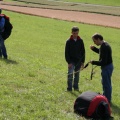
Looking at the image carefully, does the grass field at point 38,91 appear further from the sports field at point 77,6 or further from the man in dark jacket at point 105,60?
the sports field at point 77,6

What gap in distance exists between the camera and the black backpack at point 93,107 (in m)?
9.02

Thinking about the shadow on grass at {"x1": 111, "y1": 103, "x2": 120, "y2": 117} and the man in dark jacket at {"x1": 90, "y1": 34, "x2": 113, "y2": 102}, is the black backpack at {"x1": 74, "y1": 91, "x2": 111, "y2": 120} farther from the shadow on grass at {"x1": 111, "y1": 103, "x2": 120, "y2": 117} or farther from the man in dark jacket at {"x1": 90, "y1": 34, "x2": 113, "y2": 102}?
the man in dark jacket at {"x1": 90, "y1": 34, "x2": 113, "y2": 102}

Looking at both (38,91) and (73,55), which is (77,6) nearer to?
(73,55)

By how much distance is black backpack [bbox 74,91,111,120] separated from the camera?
9023 mm

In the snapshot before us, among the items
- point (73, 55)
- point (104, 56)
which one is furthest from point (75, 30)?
point (104, 56)

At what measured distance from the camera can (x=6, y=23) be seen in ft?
49.6

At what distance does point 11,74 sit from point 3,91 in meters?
2.21

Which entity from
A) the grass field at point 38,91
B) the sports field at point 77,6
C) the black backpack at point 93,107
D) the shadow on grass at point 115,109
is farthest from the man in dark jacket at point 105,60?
the sports field at point 77,6

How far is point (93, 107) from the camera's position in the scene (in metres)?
9.01

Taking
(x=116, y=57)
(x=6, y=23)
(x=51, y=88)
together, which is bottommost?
(x=116, y=57)

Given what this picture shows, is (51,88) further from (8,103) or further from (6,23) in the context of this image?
(6,23)

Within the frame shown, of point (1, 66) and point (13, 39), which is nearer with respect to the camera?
point (1, 66)

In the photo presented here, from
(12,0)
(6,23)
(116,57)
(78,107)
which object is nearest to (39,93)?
(78,107)

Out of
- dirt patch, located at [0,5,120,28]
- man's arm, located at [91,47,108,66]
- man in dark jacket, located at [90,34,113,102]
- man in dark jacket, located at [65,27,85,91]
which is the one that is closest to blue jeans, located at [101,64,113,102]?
man in dark jacket, located at [90,34,113,102]
